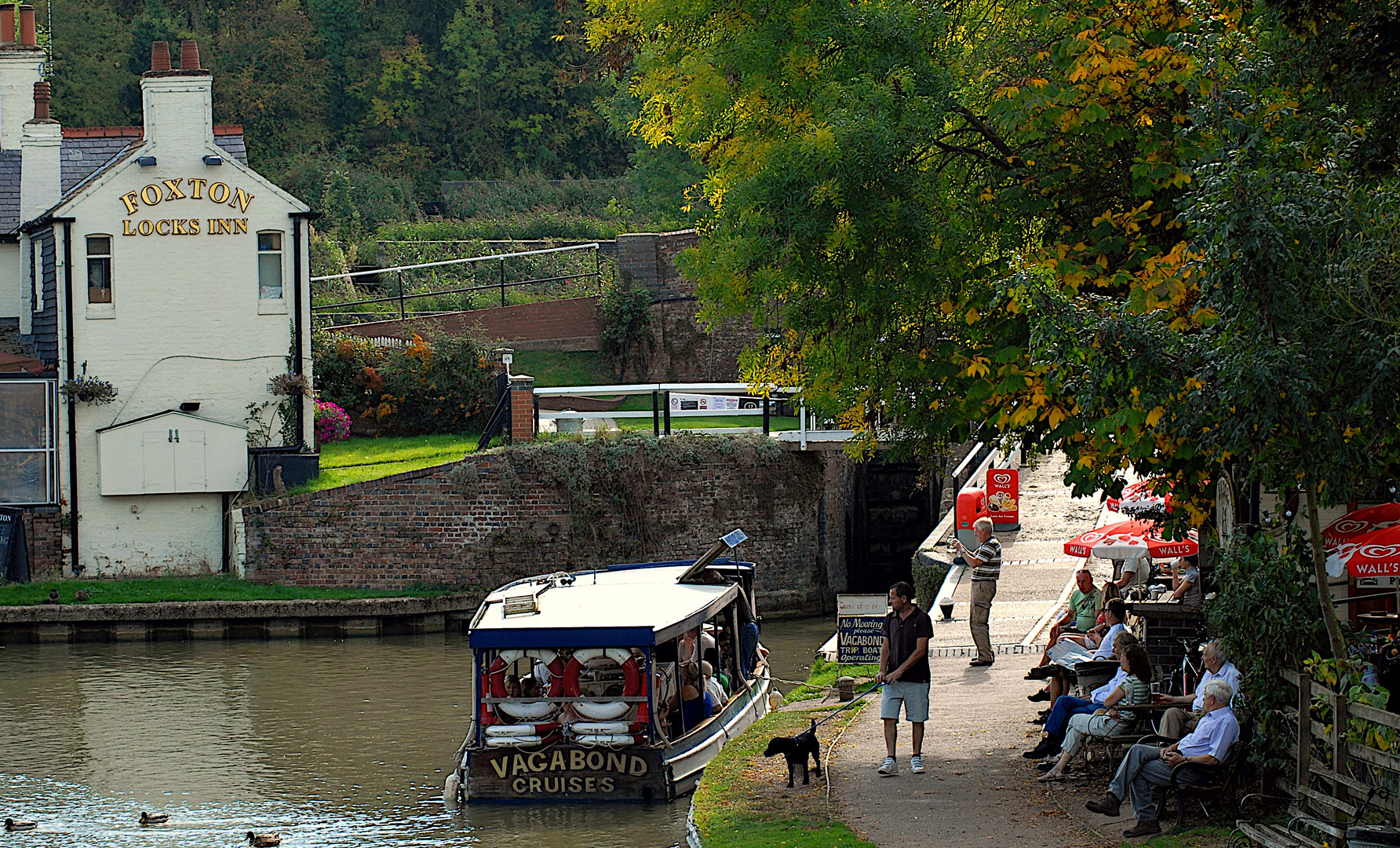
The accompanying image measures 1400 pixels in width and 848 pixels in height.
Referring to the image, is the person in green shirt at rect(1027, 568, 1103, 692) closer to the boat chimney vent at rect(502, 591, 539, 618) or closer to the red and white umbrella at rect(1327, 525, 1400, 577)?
the red and white umbrella at rect(1327, 525, 1400, 577)

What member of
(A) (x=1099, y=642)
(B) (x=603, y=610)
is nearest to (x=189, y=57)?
(B) (x=603, y=610)

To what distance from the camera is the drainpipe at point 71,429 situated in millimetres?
29438

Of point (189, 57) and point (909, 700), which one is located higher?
point (189, 57)

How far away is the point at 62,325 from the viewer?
29422 millimetres

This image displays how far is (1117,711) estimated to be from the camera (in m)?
12.3

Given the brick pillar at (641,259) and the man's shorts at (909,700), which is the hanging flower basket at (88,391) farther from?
the man's shorts at (909,700)

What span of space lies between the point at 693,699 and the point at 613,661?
152 centimetres

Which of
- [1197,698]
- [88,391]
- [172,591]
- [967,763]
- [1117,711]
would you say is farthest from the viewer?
[88,391]

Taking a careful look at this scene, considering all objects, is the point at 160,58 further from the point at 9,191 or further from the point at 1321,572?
the point at 1321,572

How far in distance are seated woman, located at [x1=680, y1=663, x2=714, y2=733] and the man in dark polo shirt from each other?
4136 mm

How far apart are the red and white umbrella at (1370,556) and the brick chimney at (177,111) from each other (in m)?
23.2

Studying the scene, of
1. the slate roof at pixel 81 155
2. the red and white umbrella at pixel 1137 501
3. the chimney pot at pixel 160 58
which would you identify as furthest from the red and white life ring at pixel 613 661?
the slate roof at pixel 81 155

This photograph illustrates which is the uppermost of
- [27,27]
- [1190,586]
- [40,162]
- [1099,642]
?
[27,27]

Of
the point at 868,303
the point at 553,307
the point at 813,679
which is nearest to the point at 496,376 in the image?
the point at 553,307
